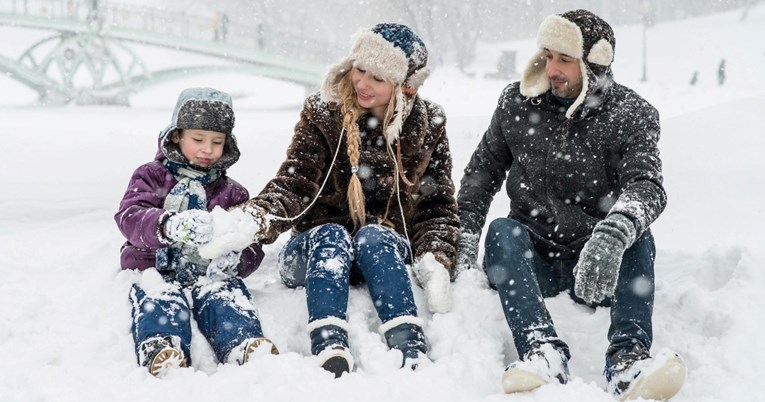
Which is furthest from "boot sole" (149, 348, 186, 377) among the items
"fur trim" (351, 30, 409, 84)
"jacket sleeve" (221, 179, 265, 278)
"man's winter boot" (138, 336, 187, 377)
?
"fur trim" (351, 30, 409, 84)

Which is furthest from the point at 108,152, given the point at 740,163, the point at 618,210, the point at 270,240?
the point at 740,163

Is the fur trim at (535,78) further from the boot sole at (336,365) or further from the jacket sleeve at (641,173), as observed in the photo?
the boot sole at (336,365)

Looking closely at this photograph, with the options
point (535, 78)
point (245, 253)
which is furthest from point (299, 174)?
point (535, 78)

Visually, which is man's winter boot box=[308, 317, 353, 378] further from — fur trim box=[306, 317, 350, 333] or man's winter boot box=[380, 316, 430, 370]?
man's winter boot box=[380, 316, 430, 370]

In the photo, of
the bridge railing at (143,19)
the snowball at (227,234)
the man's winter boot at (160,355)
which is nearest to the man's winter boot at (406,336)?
the snowball at (227,234)

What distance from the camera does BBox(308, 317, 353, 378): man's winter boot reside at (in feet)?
7.76

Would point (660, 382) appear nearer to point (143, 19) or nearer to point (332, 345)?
point (332, 345)

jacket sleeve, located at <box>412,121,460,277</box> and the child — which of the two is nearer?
the child

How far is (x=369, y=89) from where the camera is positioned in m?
3.07

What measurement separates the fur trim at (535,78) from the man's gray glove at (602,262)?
3.09 feet

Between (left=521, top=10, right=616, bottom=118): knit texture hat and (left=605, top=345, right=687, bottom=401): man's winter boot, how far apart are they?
3.93 ft

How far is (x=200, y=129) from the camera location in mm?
3053

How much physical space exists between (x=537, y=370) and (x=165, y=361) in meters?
1.32

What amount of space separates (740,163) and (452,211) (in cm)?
481
